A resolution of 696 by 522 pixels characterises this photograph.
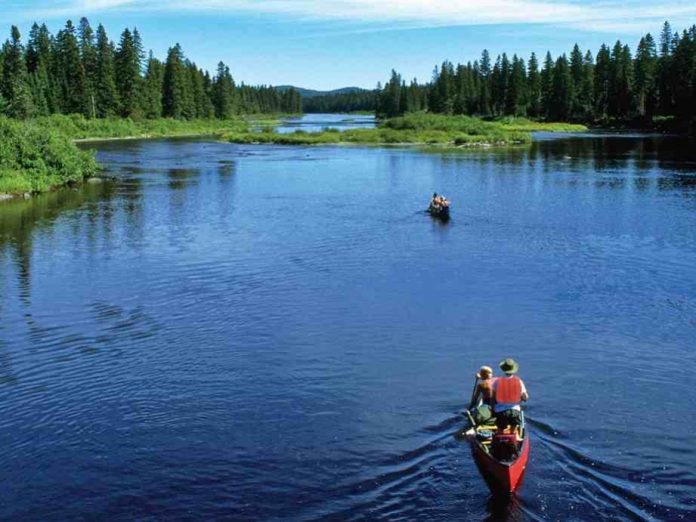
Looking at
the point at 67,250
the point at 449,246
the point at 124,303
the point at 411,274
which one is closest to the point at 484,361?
the point at 411,274

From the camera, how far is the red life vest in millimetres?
17531

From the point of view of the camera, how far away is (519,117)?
641ft

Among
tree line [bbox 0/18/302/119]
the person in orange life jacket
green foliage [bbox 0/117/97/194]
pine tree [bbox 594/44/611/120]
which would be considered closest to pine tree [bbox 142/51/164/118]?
tree line [bbox 0/18/302/119]

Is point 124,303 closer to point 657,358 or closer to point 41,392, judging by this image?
point 41,392

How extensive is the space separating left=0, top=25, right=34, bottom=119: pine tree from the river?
76475 millimetres

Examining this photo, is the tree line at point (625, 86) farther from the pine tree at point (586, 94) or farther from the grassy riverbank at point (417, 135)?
the grassy riverbank at point (417, 135)

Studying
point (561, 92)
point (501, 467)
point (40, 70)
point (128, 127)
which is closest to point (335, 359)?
point (501, 467)

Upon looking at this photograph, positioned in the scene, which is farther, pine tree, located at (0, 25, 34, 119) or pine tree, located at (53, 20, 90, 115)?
pine tree, located at (53, 20, 90, 115)

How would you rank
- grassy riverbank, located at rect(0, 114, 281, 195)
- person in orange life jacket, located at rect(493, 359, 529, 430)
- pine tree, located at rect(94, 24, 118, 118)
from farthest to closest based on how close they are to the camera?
pine tree, located at rect(94, 24, 118, 118) → grassy riverbank, located at rect(0, 114, 281, 195) → person in orange life jacket, located at rect(493, 359, 529, 430)

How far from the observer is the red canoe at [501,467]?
1636 centimetres

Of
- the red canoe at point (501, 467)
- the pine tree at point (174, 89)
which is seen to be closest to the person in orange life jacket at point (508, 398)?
the red canoe at point (501, 467)

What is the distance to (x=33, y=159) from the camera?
227 feet

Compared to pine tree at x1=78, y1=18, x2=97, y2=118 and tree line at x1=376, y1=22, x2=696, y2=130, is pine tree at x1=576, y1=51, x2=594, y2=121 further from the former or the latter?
pine tree at x1=78, y1=18, x2=97, y2=118

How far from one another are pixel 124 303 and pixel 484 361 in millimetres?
15993
